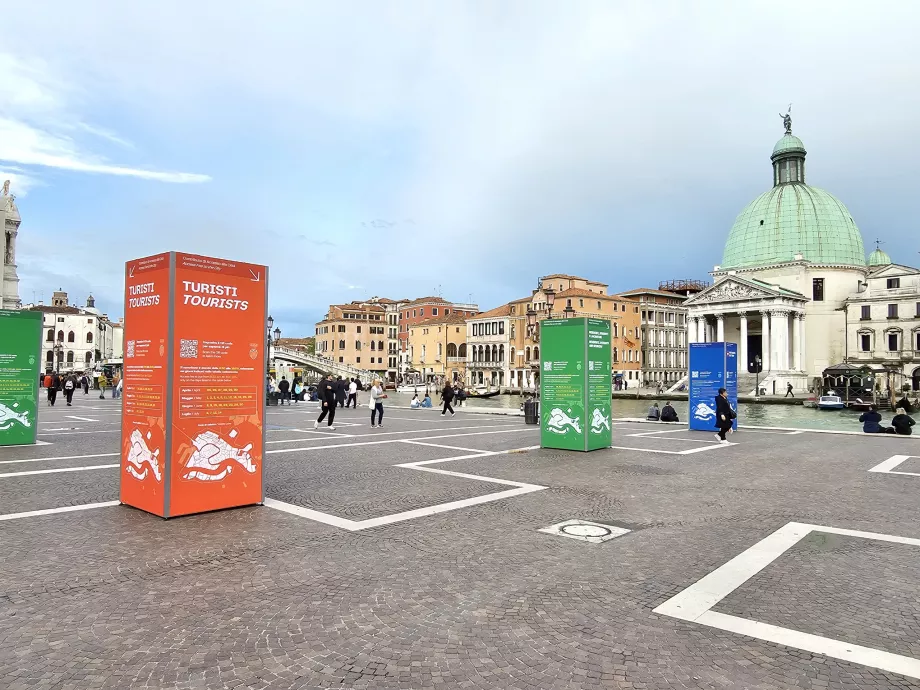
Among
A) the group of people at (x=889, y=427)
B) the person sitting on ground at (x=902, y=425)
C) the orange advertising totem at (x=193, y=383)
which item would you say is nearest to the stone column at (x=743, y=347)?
the group of people at (x=889, y=427)

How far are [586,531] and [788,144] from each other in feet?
291

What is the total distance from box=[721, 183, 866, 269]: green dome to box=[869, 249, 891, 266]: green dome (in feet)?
31.2

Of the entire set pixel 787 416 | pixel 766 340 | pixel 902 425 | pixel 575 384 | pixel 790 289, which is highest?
pixel 790 289

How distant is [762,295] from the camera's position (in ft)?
238

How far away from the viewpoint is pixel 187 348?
7.96 metres

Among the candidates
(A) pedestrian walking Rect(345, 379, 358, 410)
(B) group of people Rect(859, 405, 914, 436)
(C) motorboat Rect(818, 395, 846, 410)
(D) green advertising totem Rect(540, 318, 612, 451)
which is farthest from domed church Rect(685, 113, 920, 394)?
(D) green advertising totem Rect(540, 318, 612, 451)

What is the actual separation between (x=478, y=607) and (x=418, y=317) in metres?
99.2

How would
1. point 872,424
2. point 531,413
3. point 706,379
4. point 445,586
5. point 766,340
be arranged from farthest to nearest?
point 766,340 → point 531,413 → point 706,379 → point 872,424 → point 445,586

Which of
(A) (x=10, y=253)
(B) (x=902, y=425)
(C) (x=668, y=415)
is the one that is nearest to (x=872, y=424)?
(B) (x=902, y=425)

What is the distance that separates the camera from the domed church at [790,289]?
72.9 m

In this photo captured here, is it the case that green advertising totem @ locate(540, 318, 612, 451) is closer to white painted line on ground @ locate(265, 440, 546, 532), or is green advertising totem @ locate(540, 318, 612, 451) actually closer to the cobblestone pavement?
the cobblestone pavement

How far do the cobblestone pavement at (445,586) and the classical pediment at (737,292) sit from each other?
→ 6671 cm

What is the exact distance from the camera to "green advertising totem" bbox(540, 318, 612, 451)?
14984mm

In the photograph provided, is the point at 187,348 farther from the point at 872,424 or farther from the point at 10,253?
the point at 10,253
